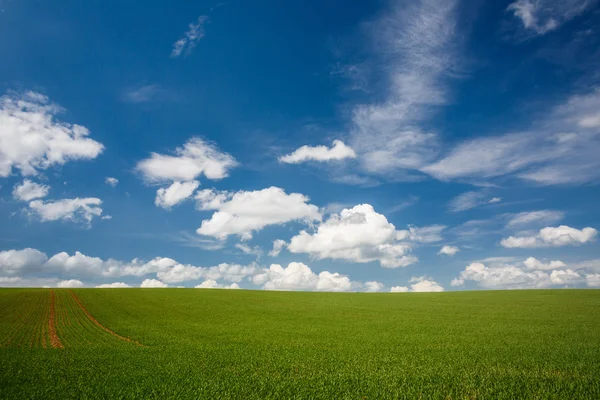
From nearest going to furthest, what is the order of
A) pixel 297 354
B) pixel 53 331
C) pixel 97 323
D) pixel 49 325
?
pixel 297 354, pixel 53 331, pixel 49 325, pixel 97 323

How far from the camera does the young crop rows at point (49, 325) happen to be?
102 feet

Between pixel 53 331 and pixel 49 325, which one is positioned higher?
pixel 49 325

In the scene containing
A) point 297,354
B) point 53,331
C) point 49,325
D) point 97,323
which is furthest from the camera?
point 97,323

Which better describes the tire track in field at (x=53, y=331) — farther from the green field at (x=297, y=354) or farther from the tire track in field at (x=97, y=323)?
the tire track in field at (x=97, y=323)

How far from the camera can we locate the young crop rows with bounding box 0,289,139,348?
3114 cm

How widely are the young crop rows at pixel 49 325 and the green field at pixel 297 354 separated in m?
0.14

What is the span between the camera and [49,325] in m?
39.7

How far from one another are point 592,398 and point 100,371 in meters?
21.7

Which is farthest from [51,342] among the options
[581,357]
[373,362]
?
[581,357]

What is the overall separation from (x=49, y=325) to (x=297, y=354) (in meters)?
31.0

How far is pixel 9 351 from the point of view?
25375mm

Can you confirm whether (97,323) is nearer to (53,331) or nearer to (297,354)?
(53,331)

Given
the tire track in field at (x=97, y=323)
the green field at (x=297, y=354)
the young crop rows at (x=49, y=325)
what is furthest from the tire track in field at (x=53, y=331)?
the tire track in field at (x=97, y=323)

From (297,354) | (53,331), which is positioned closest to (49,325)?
(53,331)
